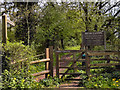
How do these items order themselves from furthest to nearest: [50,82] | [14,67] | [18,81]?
[50,82] < [14,67] < [18,81]

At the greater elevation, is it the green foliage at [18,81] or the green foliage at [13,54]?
the green foliage at [13,54]

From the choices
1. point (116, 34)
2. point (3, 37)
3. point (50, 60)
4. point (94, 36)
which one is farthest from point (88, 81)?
point (116, 34)

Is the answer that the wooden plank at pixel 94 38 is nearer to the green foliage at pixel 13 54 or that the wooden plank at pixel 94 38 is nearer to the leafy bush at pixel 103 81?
the leafy bush at pixel 103 81

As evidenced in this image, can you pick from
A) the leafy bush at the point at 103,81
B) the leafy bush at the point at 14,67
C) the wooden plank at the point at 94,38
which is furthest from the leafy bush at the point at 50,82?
the wooden plank at the point at 94,38

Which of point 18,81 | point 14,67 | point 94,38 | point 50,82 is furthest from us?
point 94,38

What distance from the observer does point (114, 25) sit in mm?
16203

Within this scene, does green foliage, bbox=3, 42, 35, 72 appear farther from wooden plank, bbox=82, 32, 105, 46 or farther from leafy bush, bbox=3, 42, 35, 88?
wooden plank, bbox=82, 32, 105, 46

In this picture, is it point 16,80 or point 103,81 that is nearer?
point 16,80

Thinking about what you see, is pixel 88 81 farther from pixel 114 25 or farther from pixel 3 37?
pixel 114 25

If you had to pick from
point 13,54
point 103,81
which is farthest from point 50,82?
point 103,81

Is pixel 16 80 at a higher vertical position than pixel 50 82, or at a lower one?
higher

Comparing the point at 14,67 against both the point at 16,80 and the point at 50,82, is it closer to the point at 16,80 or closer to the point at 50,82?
the point at 16,80

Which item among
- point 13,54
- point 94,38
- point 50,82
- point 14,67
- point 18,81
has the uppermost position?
point 94,38

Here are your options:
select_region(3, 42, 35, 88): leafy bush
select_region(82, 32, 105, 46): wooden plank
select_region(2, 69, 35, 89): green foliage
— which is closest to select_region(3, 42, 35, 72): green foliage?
select_region(3, 42, 35, 88): leafy bush
